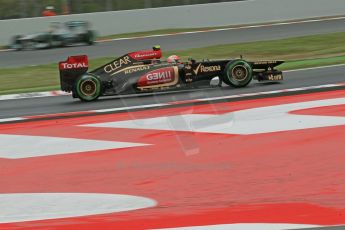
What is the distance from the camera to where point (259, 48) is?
70.6ft

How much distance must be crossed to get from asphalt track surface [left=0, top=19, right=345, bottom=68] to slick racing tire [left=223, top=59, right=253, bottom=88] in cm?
1025

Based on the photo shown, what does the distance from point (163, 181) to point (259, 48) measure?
49.7ft

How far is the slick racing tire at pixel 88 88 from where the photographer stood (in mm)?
12734

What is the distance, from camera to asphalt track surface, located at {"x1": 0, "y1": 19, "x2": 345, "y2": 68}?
23.0m

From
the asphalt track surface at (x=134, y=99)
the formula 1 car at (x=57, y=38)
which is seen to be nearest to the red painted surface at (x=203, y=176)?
the asphalt track surface at (x=134, y=99)

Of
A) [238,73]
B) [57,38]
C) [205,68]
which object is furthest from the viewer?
[57,38]

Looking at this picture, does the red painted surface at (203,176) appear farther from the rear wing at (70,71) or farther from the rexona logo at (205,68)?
the rexona logo at (205,68)

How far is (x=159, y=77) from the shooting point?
12.6 metres

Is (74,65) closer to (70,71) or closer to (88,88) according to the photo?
(70,71)

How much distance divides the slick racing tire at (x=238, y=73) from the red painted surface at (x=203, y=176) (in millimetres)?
3261

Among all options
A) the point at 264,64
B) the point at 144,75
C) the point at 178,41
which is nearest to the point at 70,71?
the point at 144,75

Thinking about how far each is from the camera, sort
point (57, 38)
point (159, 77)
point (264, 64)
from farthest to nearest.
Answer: point (57, 38) < point (264, 64) < point (159, 77)

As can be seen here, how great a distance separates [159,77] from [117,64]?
2.97 feet

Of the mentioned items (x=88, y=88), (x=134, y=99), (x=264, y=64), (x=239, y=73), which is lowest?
(x=134, y=99)
